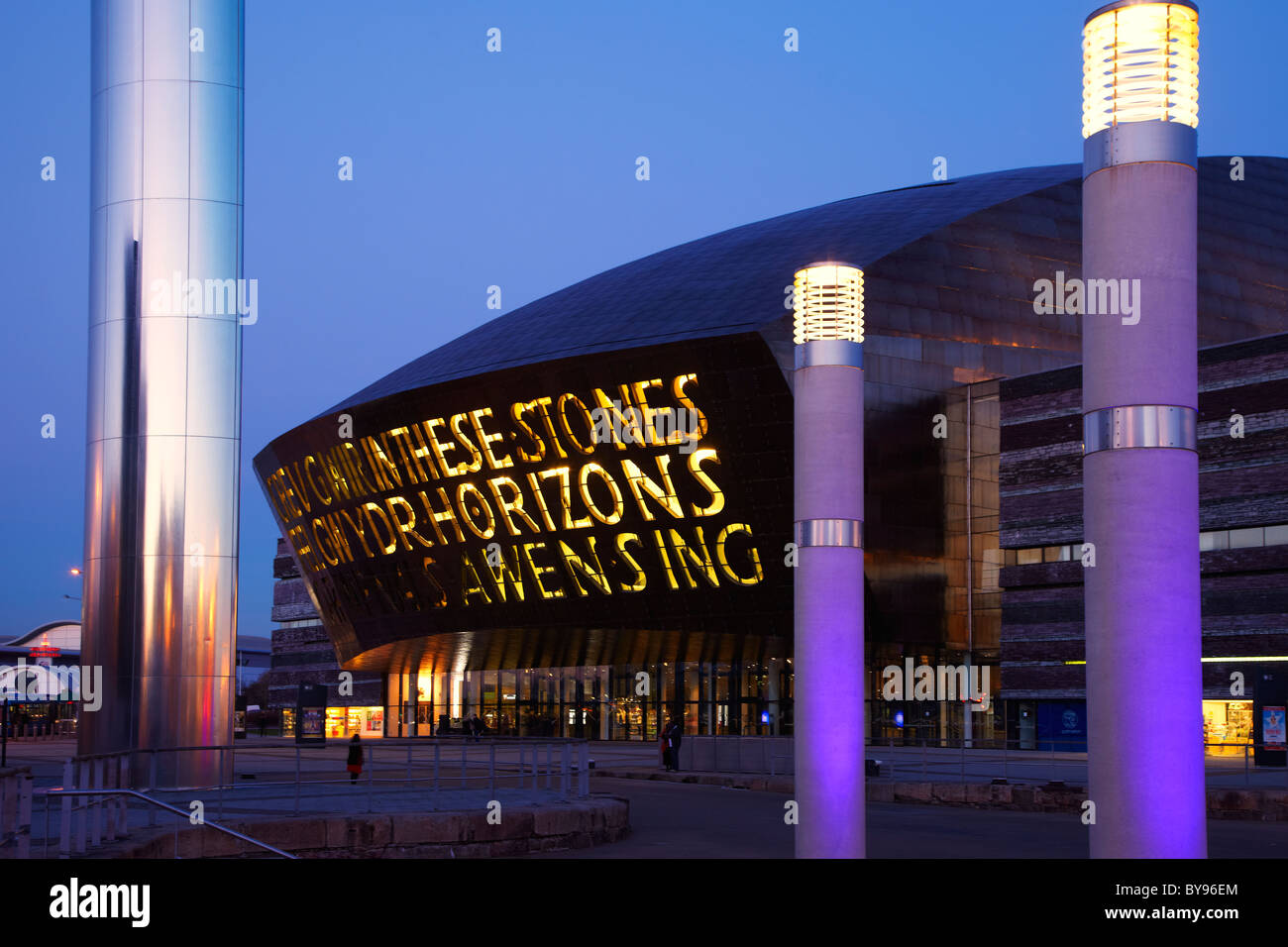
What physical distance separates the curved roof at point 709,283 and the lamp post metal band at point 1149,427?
40.8 metres

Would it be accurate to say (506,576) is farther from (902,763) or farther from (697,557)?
(902,763)

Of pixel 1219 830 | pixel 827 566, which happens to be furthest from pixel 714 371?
pixel 827 566

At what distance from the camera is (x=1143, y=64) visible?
9.26 metres

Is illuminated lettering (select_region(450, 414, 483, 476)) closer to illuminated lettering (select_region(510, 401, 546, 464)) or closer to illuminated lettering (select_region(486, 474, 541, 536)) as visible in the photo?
illuminated lettering (select_region(486, 474, 541, 536))

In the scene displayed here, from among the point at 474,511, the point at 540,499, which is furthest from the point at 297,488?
the point at 540,499

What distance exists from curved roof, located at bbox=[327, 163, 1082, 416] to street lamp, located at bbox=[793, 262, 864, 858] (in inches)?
1352

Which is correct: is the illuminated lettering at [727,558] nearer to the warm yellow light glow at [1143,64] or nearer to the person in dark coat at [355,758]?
the person in dark coat at [355,758]

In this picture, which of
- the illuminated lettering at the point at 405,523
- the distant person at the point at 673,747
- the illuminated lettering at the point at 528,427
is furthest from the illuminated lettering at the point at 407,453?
the distant person at the point at 673,747

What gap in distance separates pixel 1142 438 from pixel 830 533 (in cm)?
642

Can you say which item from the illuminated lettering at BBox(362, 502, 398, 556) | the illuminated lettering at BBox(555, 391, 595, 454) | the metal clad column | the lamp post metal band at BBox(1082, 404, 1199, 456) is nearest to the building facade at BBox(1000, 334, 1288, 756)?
the illuminated lettering at BBox(555, 391, 595, 454)
